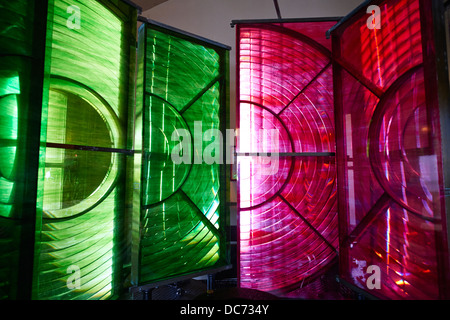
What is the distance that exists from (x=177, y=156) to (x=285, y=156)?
0.65 m

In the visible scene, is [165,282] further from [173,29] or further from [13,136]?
[173,29]

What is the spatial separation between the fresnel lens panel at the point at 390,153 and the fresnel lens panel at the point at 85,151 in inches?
47.6

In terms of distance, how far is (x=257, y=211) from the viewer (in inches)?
59.6

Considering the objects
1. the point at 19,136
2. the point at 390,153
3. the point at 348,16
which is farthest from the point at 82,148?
the point at 348,16

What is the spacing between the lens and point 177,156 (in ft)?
4.85

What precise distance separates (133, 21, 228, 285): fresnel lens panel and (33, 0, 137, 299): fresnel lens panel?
→ 100mm

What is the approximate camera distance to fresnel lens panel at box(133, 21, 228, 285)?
1339 millimetres

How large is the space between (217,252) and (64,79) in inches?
49.5

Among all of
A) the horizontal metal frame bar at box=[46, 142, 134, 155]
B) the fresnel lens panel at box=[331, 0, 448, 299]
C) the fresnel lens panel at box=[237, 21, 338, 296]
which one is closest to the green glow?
the horizontal metal frame bar at box=[46, 142, 134, 155]

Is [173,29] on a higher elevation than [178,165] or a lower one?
higher

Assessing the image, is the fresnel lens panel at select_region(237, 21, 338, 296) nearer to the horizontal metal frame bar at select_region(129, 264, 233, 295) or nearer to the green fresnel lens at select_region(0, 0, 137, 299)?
the horizontal metal frame bar at select_region(129, 264, 233, 295)

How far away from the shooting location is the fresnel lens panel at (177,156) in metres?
1.34
